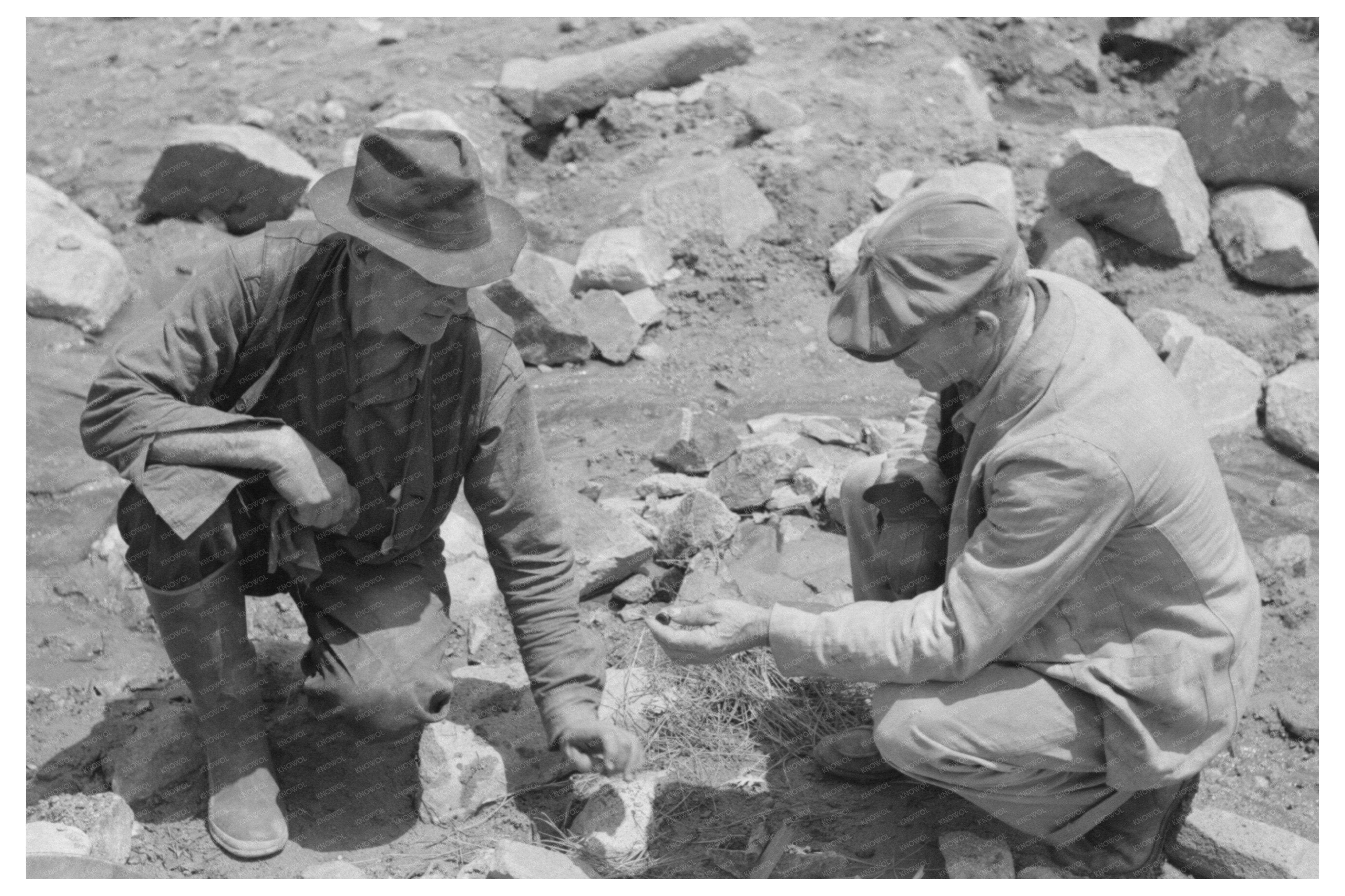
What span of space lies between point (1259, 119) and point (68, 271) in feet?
18.2

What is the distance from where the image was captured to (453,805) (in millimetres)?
3416

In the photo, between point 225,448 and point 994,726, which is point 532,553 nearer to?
point 225,448

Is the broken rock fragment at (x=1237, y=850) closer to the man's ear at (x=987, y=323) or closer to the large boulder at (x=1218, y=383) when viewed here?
the man's ear at (x=987, y=323)

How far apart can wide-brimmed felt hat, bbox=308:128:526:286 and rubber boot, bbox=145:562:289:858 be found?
1.02 m

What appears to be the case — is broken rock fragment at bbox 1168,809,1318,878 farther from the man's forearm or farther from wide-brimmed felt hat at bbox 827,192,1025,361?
the man's forearm

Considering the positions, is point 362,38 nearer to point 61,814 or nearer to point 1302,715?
point 61,814

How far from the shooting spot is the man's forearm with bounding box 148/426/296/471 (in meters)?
2.96

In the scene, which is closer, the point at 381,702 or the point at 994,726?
the point at 994,726

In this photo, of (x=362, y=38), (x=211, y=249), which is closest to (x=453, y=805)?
(x=211, y=249)

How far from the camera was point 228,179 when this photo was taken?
6.25m

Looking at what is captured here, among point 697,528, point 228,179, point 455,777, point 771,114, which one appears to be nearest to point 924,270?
point 697,528

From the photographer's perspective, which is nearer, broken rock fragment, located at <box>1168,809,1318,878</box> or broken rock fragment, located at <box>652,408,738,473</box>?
broken rock fragment, located at <box>1168,809,1318,878</box>

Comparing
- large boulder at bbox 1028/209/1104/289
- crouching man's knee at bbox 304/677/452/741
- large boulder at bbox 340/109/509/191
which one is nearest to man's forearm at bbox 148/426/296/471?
crouching man's knee at bbox 304/677/452/741

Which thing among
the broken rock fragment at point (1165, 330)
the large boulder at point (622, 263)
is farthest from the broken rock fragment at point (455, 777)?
the broken rock fragment at point (1165, 330)
